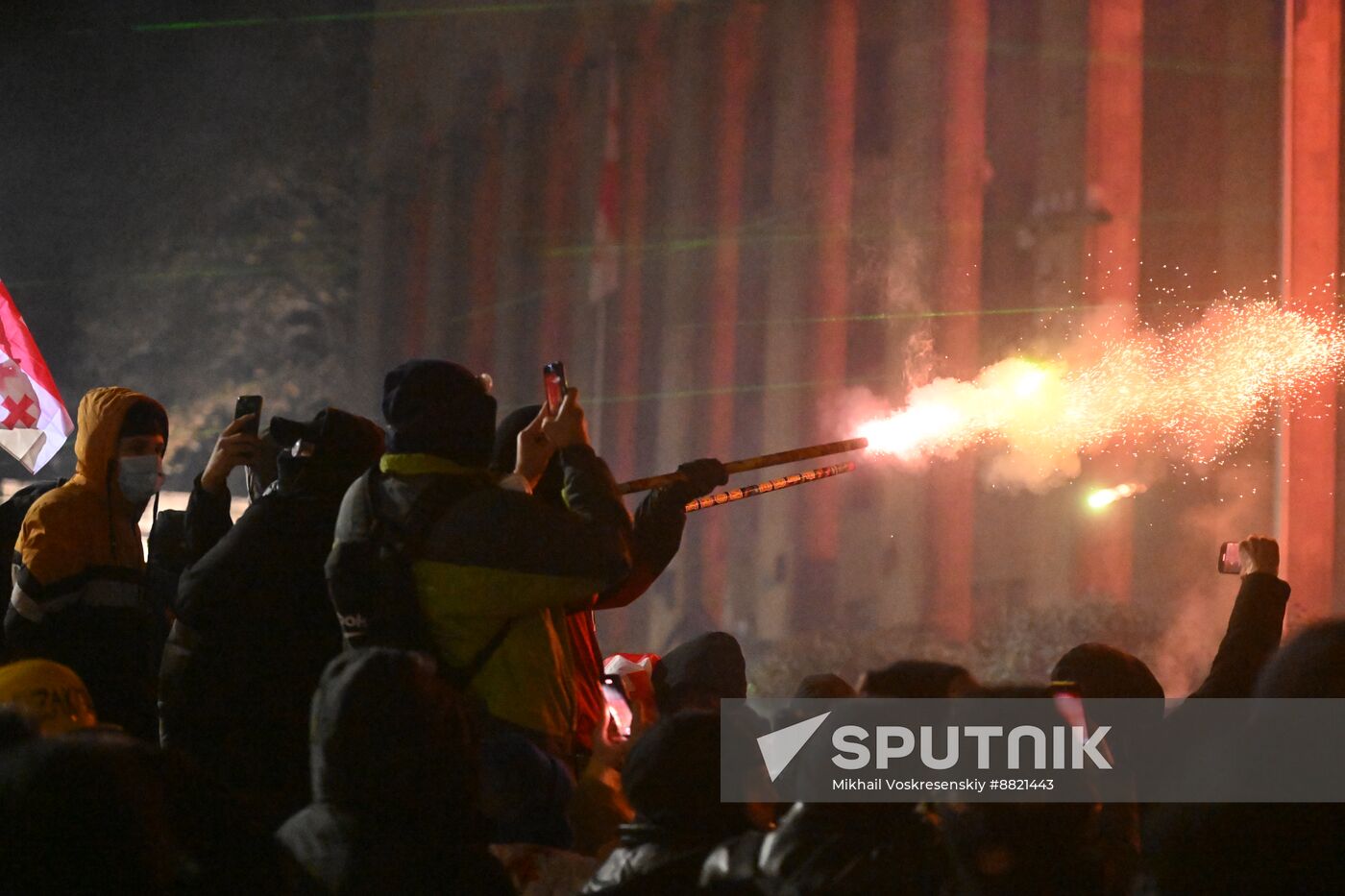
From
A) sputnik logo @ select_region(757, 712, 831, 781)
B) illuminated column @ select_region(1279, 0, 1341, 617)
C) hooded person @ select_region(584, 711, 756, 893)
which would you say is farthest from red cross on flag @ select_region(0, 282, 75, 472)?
illuminated column @ select_region(1279, 0, 1341, 617)

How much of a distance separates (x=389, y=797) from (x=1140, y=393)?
5962 millimetres

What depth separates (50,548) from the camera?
3461mm

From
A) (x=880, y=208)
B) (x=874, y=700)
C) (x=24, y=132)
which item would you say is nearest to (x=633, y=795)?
(x=874, y=700)

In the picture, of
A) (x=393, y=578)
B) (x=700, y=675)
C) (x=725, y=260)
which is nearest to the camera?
(x=393, y=578)

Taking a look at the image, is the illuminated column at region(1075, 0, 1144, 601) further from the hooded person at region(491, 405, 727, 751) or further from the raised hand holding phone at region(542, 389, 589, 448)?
the raised hand holding phone at region(542, 389, 589, 448)

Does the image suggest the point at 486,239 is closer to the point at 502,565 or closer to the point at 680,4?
the point at 680,4

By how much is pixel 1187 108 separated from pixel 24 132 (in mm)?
11083

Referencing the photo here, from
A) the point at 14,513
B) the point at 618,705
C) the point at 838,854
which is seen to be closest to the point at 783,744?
the point at 838,854

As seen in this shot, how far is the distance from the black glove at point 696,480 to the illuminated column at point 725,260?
8.15 meters

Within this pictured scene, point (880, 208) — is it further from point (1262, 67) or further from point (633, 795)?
point (633, 795)

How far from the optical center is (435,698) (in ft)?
6.90

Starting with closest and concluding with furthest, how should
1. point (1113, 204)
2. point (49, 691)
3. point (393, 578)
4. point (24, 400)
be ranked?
point (49, 691), point (393, 578), point (24, 400), point (1113, 204)

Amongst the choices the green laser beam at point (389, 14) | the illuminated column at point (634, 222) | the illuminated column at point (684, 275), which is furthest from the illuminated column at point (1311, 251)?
the illuminated column at point (634, 222)

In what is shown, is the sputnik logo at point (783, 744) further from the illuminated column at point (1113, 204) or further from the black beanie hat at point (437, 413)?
the illuminated column at point (1113, 204)
